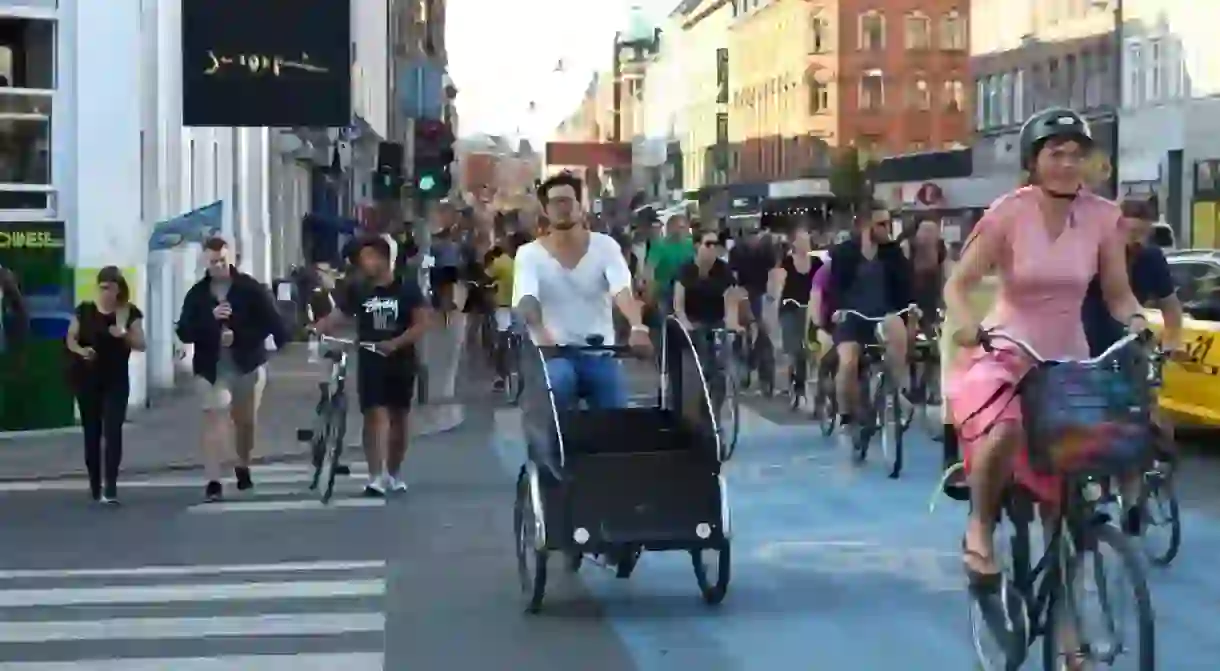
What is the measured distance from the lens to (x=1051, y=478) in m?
6.73

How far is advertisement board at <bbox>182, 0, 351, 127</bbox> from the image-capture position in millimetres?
24844

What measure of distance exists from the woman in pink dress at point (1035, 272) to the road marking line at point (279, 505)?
818 cm

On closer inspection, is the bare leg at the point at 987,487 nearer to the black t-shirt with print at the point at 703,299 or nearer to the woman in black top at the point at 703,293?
the woman in black top at the point at 703,293

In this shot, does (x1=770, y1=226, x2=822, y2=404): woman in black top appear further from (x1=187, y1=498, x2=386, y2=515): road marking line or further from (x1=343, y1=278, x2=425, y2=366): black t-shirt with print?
(x1=187, y1=498, x2=386, y2=515): road marking line

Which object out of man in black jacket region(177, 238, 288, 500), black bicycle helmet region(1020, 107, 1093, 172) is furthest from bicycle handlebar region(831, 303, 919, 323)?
black bicycle helmet region(1020, 107, 1093, 172)

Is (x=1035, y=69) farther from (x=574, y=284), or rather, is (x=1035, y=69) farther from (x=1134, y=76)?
(x=574, y=284)

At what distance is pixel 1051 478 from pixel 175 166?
21507 millimetres

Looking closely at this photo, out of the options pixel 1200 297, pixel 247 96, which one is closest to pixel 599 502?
pixel 1200 297

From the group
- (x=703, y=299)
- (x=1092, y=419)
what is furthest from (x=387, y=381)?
(x=1092, y=419)

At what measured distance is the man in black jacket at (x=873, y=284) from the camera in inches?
624

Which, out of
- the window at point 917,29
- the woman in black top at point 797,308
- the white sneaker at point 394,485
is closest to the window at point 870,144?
the window at point 917,29

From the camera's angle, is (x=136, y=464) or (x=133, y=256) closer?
(x=136, y=464)

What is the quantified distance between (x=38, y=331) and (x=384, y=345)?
23.7 ft

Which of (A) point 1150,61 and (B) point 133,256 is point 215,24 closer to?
(B) point 133,256
